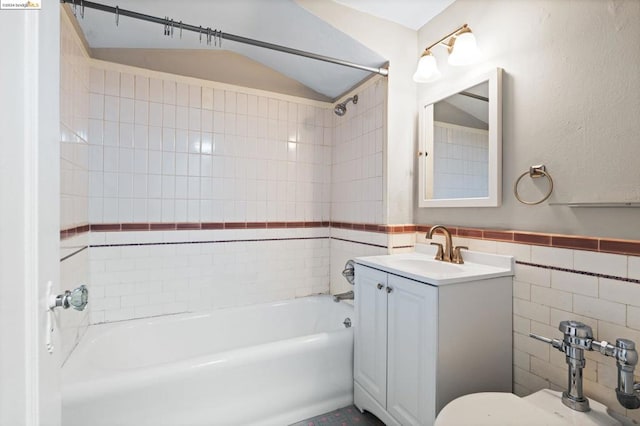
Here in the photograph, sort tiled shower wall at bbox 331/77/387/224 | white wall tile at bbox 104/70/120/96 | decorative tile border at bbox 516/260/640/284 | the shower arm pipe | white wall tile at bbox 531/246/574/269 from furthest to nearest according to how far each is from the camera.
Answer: tiled shower wall at bbox 331/77/387/224 → white wall tile at bbox 104/70/120/96 → the shower arm pipe → white wall tile at bbox 531/246/574/269 → decorative tile border at bbox 516/260/640/284

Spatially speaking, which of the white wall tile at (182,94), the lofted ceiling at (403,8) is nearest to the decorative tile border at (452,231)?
the white wall tile at (182,94)

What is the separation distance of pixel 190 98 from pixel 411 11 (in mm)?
1556

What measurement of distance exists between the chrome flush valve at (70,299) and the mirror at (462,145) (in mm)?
1648

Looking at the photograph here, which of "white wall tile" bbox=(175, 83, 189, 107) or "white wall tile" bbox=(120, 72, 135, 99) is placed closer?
"white wall tile" bbox=(120, 72, 135, 99)

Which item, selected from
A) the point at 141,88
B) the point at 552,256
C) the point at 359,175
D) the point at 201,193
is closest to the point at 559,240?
the point at 552,256

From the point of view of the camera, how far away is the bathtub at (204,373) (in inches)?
52.9

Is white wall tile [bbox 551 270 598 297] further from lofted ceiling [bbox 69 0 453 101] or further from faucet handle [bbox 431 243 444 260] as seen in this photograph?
lofted ceiling [bbox 69 0 453 101]

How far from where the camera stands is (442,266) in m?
1.66

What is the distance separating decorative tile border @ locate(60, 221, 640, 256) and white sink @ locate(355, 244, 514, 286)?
0.36 feet

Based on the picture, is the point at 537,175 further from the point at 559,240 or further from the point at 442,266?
the point at 442,266

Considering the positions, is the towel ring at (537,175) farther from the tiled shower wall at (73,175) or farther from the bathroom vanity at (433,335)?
the tiled shower wall at (73,175)

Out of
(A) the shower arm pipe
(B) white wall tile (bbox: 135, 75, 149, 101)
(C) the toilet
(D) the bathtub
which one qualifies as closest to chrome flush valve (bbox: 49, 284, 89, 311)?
(D) the bathtub

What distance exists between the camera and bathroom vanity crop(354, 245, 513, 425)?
4.15ft

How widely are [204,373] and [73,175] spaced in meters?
1.23
